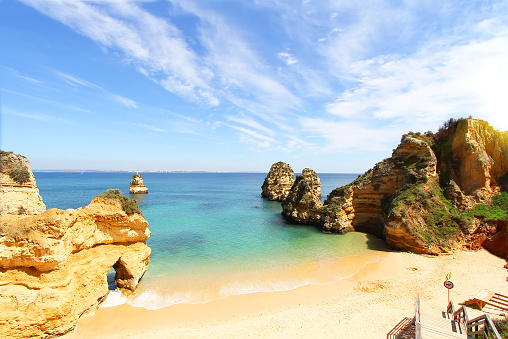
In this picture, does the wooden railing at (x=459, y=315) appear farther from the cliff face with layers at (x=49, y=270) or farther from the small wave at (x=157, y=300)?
the cliff face with layers at (x=49, y=270)

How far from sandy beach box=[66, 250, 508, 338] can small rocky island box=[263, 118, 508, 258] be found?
4540 millimetres

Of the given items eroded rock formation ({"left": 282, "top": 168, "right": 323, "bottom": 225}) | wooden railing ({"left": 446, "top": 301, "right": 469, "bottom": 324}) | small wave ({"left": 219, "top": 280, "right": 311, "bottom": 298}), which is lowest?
small wave ({"left": 219, "top": 280, "right": 311, "bottom": 298})

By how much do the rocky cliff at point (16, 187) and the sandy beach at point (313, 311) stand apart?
6245 millimetres

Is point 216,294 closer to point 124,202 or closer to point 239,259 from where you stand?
point 239,259

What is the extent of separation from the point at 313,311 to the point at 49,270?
42.8ft

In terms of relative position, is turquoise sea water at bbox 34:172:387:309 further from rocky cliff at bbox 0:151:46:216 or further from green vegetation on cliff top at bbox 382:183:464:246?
rocky cliff at bbox 0:151:46:216

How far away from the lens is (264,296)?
607 inches

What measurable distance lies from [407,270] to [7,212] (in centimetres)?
2444

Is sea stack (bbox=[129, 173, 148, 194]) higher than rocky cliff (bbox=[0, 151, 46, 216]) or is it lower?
lower

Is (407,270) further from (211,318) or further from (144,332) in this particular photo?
(144,332)

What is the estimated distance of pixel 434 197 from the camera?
2508 centimetres

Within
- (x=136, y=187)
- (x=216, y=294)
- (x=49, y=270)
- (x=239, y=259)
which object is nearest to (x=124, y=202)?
(x=49, y=270)

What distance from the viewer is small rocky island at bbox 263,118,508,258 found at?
2259 centimetres

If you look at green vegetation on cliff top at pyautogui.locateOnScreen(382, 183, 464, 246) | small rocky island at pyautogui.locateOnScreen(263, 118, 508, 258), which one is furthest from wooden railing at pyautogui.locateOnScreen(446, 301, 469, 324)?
green vegetation on cliff top at pyautogui.locateOnScreen(382, 183, 464, 246)
